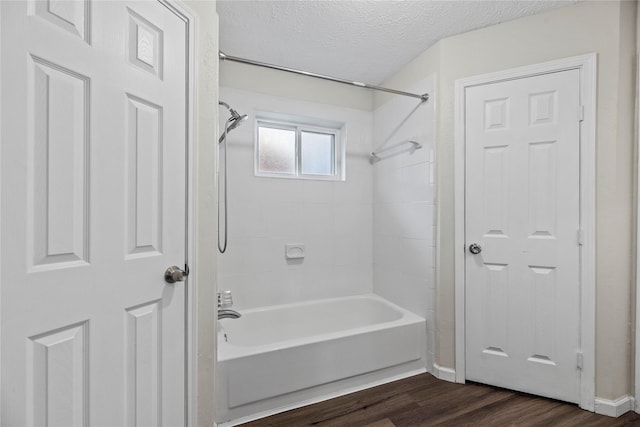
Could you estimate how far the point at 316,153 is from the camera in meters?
2.79

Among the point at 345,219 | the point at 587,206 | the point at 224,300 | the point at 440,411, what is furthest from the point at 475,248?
the point at 224,300

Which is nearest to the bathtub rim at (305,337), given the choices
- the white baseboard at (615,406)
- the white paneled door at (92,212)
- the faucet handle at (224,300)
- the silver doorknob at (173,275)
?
the faucet handle at (224,300)

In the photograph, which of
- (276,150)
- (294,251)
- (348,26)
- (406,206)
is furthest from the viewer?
(276,150)

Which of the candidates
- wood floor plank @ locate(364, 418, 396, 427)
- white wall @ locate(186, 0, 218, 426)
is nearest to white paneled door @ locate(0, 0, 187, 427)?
white wall @ locate(186, 0, 218, 426)

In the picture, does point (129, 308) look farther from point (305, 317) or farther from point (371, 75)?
point (371, 75)

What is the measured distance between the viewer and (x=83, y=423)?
0.96 m

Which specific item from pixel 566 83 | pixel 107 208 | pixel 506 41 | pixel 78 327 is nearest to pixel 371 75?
pixel 506 41

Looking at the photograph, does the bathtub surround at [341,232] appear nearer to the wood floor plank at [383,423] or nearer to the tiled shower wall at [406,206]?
the tiled shower wall at [406,206]

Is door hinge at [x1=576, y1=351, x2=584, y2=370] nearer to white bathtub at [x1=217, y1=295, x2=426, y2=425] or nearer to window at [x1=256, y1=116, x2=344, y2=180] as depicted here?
white bathtub at [x1=217, y1=295, x2=426, y2=425]

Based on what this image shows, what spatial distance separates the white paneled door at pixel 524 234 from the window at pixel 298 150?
1182 millimetres

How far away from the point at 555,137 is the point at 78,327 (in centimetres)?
236

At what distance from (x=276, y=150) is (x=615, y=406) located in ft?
8.88

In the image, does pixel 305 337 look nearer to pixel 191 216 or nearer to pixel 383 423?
pixel 383 423

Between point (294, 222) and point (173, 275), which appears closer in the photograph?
point (173, 275)
